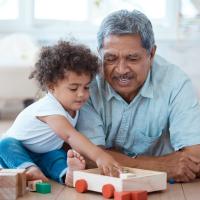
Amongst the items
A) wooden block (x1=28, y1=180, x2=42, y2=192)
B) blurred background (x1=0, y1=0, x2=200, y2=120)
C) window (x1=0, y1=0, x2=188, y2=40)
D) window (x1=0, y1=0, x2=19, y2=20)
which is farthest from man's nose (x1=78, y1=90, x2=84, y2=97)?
window (x1=0, y1=0, x2=19, y2=20)

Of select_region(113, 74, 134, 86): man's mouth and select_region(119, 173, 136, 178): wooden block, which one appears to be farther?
select_region(113, 74, 134, 86): man's mouth

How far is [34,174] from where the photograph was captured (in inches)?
72.6

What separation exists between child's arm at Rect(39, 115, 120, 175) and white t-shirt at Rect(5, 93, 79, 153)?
0.04 metres

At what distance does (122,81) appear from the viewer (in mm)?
1997

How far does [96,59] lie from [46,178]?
435 mm

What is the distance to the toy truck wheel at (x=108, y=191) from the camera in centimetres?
164

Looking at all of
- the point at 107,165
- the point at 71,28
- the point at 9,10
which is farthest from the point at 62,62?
the point at 9,10

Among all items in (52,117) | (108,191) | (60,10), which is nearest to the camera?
(108,191)

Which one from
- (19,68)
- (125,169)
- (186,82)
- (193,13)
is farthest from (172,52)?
(125,169)

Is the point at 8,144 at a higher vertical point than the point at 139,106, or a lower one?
lower

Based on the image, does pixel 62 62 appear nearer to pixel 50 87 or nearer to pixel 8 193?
pixel 50 87

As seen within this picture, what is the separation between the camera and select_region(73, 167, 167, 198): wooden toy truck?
1.64 metres

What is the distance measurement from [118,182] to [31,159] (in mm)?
478

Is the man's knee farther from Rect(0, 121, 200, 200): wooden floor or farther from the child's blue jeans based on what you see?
Rect(0, 121, 200, 200): wooden floor
